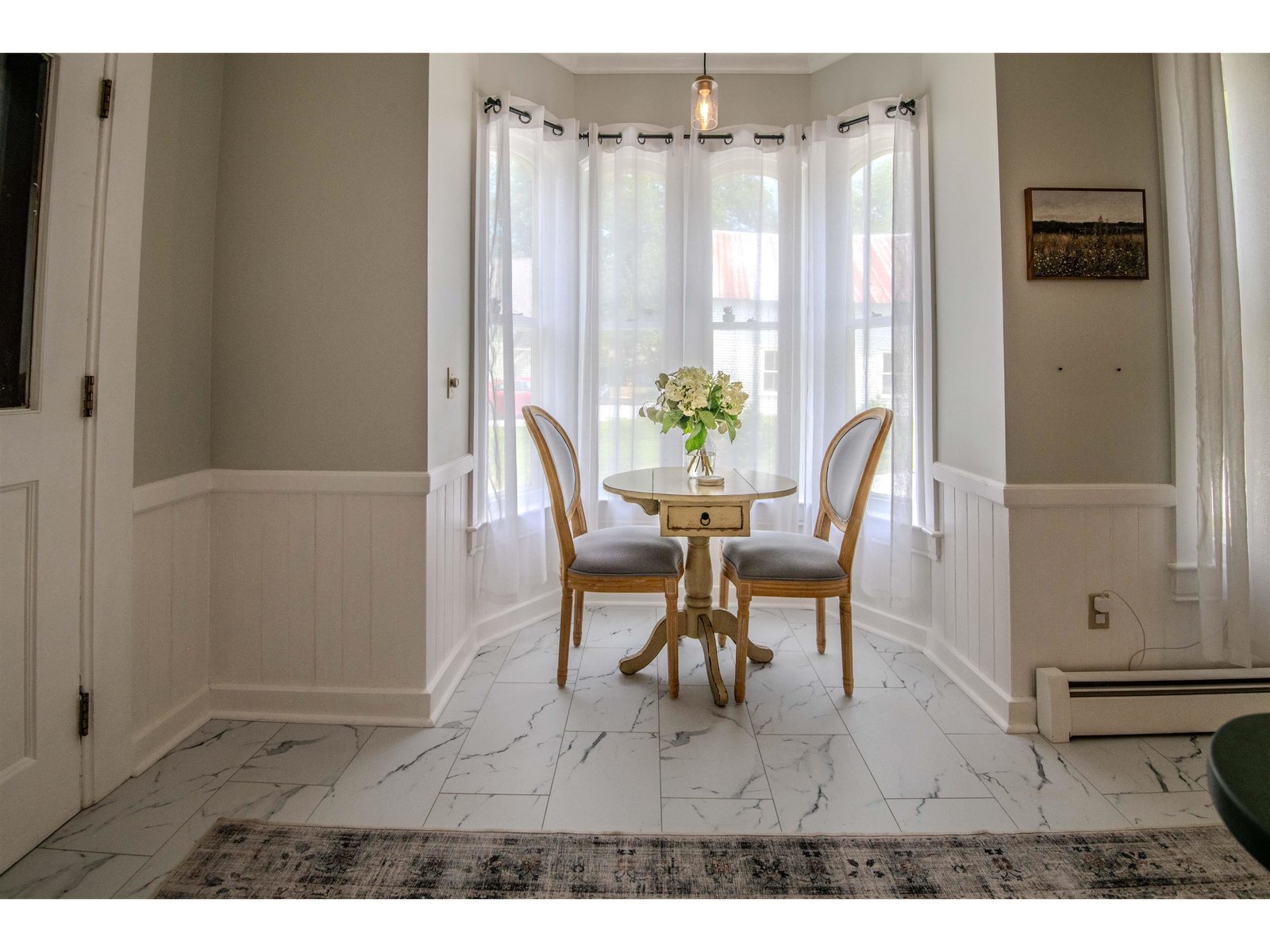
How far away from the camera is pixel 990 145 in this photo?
221 cm

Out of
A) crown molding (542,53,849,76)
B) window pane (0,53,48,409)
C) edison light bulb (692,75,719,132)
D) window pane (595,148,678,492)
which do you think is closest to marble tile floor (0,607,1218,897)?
window pane (0,53,48,409)

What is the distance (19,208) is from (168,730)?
4.70 feet

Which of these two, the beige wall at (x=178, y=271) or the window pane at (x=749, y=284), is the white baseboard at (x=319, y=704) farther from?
the window pane at (x=749, y=284)

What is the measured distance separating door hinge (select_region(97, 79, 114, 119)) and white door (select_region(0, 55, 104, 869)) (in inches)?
0.6

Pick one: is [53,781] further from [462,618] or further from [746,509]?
[746,509]

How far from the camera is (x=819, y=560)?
2410 millimetres

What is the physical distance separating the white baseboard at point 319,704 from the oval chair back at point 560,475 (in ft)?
2.24

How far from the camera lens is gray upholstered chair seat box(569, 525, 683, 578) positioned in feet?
7.89

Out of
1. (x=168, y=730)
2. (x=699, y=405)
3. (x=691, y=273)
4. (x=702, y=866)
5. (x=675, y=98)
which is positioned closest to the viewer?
(x=702, y=866)

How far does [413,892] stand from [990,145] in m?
2.66

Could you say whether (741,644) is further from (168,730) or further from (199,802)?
(168,730)

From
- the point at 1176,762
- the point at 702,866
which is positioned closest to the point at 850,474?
the point at 1176,762

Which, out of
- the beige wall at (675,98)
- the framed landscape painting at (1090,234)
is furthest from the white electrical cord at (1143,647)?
the beige wall at (675,98)

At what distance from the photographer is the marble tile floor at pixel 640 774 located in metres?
1.64
